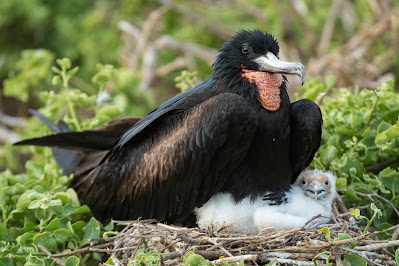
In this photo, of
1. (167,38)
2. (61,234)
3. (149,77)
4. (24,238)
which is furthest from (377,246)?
(167,38)

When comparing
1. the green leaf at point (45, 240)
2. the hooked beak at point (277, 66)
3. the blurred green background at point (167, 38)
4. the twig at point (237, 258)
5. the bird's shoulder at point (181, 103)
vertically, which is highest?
the blurred green background at point (167, 38)

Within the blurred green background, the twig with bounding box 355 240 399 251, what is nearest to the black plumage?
the twig with bounding box 355 240 399 251

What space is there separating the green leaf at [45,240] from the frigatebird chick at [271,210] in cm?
72

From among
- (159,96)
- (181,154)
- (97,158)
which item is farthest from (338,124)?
(159,96)

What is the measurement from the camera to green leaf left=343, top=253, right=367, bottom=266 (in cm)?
290

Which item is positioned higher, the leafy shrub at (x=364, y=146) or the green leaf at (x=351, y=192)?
the leafy shrub at (x=364, y=146)

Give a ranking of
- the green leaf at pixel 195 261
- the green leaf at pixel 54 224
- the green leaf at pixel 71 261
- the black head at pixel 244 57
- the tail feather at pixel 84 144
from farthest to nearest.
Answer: the tail feather at pixel 84 144 < the black head at pixel 244 57 < the green leaf at pixel 54 224 < the green leaf at pixel 71 261 < the green leaf at pixel 195 261

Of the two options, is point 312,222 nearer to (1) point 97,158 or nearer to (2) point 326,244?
(2) point 326,244

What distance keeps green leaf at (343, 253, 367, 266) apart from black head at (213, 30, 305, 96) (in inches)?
37.8

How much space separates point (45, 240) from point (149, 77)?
3.54m

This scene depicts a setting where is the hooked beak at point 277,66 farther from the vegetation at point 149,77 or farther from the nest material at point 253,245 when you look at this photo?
the nest material at point 253,245

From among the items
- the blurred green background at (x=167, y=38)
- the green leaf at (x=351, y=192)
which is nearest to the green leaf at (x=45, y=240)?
the green leaf at (x=351, y=192)

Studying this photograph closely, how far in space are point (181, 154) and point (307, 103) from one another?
0.71 metres

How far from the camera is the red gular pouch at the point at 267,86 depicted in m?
3.34
